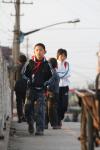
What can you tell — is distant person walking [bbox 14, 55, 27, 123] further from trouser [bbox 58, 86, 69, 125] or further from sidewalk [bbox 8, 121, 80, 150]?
sidewalk [bbox 8, 121, 80, 150]

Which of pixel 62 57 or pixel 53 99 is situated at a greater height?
pixel 62 57

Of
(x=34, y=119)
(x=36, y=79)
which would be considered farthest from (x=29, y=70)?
(x=34, y=119)

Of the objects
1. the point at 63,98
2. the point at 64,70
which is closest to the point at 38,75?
the point at 64,70

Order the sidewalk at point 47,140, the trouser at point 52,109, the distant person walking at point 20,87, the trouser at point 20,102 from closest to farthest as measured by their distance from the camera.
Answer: the sidewalk at point 47,140, the trouser at point 52,109, the distant person walking at point 20,87, the trouser at point 20,102

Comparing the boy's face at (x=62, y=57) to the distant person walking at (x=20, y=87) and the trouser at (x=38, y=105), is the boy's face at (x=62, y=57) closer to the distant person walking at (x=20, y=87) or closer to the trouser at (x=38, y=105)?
the distant person walking at (x=20, y=87)

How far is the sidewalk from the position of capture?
13.4m

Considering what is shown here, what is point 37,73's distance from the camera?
15.2 m

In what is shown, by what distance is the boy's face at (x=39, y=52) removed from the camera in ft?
49.6

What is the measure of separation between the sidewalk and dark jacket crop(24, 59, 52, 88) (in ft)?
3.43

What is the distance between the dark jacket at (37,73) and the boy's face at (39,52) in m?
0.11

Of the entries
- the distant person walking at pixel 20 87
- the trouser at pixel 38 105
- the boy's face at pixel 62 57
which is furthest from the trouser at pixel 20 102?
the trouser at pixel 38 105

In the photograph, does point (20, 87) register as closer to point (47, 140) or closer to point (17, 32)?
point (47, 140)

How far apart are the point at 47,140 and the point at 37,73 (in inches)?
53.4

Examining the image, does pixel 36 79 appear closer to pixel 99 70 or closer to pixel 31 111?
pixel 31 111
